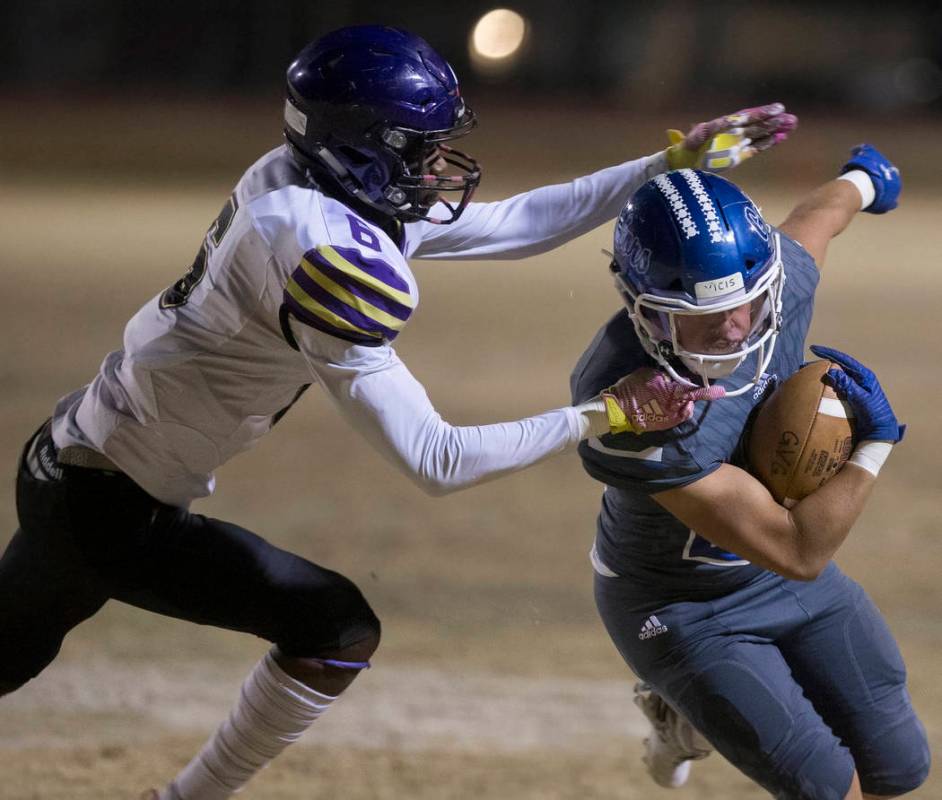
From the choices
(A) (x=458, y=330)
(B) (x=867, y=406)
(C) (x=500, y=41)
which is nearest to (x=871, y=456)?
(B) (x=867, y=406)

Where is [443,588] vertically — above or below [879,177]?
below

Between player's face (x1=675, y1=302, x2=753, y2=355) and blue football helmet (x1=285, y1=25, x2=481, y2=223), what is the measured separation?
1.99ft

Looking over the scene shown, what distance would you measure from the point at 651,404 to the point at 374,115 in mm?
831

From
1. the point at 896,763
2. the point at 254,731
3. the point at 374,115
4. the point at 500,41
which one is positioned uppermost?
the point at 374,115

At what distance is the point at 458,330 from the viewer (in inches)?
331

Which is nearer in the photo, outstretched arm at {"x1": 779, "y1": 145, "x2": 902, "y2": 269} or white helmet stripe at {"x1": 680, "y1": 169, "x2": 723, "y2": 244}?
white helmet stripe at {"x1": 680, "y1": 169, "x2": 723, "y2": 244}

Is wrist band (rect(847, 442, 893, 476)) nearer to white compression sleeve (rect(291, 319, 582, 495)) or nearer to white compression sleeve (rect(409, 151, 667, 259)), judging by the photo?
white compression sleeve (rect(291, 319, 582, 495))

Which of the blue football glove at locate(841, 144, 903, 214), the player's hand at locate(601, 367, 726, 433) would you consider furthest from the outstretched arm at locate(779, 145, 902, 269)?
the player's hand at locate(601, 367, 726, 433)

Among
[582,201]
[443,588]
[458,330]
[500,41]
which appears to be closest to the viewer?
[582,201]

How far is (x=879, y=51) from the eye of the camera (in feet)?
53.0

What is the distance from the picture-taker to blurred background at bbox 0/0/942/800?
3.77m

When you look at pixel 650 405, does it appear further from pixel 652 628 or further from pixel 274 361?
pixel 274 361

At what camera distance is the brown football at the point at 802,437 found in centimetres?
259

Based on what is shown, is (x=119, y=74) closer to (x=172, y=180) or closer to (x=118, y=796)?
(x=172, y=180)
